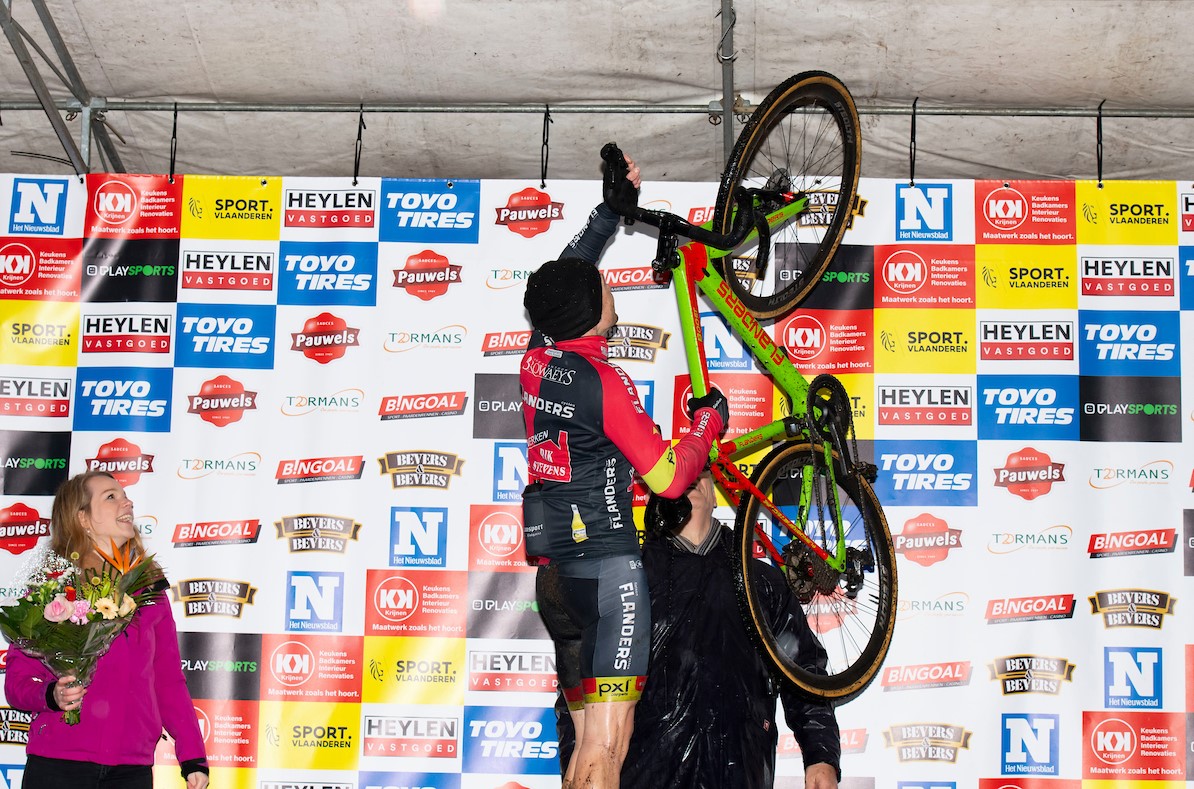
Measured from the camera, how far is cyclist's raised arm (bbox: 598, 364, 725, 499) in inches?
113

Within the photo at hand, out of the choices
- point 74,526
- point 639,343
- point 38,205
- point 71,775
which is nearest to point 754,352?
point 639,343

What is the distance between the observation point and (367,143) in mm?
4273

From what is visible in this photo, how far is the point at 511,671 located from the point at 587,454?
1.40 metres

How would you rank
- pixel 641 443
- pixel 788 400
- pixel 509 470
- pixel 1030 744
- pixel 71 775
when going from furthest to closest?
pixel 509 470, pixel 1030 744, pixel 788 400, pixel 71 775, pixel 641 443

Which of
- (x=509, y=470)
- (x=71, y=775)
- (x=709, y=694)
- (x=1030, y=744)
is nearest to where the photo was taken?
(x=71, y=775)

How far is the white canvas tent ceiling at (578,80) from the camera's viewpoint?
12.7 ft

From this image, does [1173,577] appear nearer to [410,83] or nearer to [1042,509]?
[1042,509]

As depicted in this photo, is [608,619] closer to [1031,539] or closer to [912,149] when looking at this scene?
[1031,539]

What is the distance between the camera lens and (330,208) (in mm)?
4227

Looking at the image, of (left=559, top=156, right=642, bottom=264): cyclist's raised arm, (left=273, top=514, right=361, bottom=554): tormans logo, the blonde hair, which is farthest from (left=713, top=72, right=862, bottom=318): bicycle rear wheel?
the blonde hair

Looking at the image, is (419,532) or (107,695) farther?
(419,532)

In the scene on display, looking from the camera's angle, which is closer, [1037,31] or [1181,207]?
[1037,31]

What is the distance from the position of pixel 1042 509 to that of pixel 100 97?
12.4 feet

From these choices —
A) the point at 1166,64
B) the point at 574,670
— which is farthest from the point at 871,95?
the point at 574,670
